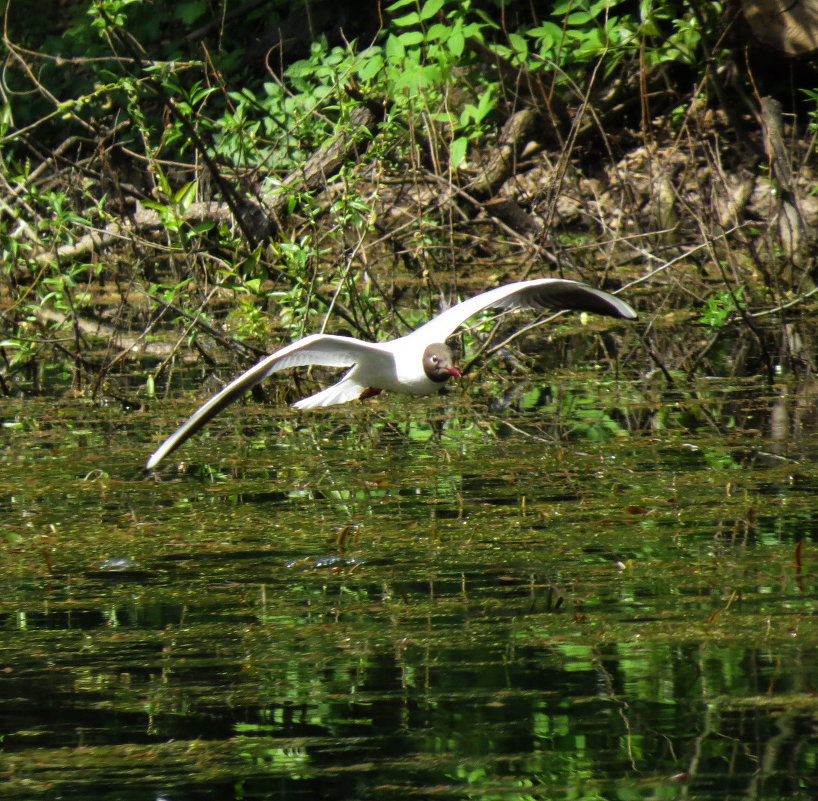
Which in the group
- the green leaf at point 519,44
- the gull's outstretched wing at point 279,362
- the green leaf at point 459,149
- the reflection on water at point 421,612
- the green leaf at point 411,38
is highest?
the green leaf at point 519,44

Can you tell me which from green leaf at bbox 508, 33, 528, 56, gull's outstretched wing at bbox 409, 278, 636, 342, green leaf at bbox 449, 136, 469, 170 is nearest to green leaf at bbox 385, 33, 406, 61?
green leaf at bbox 449, 136, 469, 170

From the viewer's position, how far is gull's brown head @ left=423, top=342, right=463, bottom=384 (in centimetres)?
567

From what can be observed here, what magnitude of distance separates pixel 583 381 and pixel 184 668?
3.99 metres

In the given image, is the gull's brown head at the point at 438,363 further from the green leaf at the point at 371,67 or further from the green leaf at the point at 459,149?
the green leaf at the point at 371,67

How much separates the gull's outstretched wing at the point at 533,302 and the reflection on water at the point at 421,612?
0.51 meters

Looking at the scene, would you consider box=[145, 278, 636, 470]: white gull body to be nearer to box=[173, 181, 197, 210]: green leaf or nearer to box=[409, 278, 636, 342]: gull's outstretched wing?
box=[409, 278, 636, 342]: gull's outstretched wing

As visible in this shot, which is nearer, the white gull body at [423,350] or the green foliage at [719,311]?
the white gull body at [423,350]

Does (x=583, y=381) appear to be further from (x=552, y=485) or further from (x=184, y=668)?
(x=184, y=668)

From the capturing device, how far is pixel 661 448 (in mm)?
5562

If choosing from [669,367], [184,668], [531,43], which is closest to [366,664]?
[184,668]

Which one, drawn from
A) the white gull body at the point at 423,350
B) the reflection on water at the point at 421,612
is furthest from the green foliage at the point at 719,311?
the white gull body at the point at 423,350

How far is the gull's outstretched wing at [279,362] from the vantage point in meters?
4.73

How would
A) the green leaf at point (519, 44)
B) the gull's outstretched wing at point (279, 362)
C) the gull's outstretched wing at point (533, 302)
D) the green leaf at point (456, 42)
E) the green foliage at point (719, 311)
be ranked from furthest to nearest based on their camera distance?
the green leaf at point (519, 44), the green leaf at point (456, 42), the green foliage at point (719, 311), the gull's outstretched wing at point (533, 302), the gull's outstretched wing at point (279, 362)

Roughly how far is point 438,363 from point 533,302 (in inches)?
27.4
